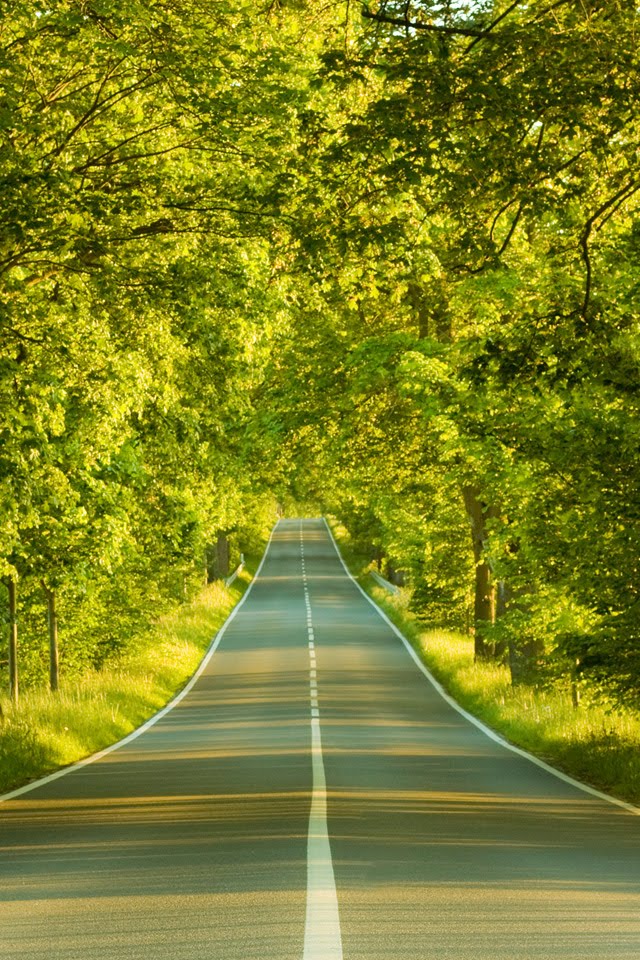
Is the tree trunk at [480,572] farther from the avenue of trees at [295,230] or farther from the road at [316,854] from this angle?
the avenue of trees at [295,230]

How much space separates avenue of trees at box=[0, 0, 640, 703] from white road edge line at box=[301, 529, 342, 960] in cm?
385

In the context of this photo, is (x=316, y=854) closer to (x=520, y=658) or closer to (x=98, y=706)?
(x=98, y=706)

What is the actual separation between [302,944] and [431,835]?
4299 mm

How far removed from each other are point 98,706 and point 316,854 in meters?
14.3

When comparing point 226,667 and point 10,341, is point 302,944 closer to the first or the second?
point 10,341

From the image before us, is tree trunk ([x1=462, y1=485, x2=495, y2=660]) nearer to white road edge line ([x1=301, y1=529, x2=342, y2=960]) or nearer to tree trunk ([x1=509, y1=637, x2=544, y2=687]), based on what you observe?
tree trunk ([x1=509, y1=637, x2=544, y2=687])

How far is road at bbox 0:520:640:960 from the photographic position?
21.1 feet

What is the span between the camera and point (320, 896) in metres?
7.52

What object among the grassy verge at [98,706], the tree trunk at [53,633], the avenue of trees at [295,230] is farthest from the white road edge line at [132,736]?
the avenue of trees at [295,230]

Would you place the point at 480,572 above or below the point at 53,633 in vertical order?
above

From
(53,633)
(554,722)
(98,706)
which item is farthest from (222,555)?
(554,722)

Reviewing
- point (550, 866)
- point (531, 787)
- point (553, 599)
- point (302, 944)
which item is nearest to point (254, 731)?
point (553, 599)

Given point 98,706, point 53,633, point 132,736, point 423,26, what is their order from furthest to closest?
point 53,633, point 98,706, point 132,736, point 423,26

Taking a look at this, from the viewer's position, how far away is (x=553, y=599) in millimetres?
17703
